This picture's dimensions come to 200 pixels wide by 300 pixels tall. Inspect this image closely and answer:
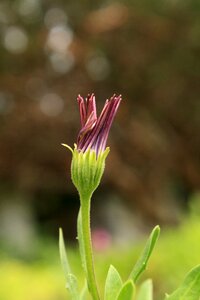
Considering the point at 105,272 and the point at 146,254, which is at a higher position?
the point at 105,272

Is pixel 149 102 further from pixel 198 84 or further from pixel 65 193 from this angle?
pixel 65 193

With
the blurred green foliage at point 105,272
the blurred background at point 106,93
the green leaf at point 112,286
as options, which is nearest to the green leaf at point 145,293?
the green leaf at point 112,286

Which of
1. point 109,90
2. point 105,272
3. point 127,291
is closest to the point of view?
point 127,291

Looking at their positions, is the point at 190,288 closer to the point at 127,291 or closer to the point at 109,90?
the point at 127,291

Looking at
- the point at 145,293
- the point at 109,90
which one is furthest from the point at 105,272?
the point at 109,90

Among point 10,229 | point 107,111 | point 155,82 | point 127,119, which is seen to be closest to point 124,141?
point 127,119

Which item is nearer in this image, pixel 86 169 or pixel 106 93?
pixel 86 169

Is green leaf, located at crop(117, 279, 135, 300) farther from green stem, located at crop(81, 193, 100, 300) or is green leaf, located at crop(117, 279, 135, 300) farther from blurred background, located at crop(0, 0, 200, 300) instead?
blurred background, located at crop(0, 0, 200, 300)
